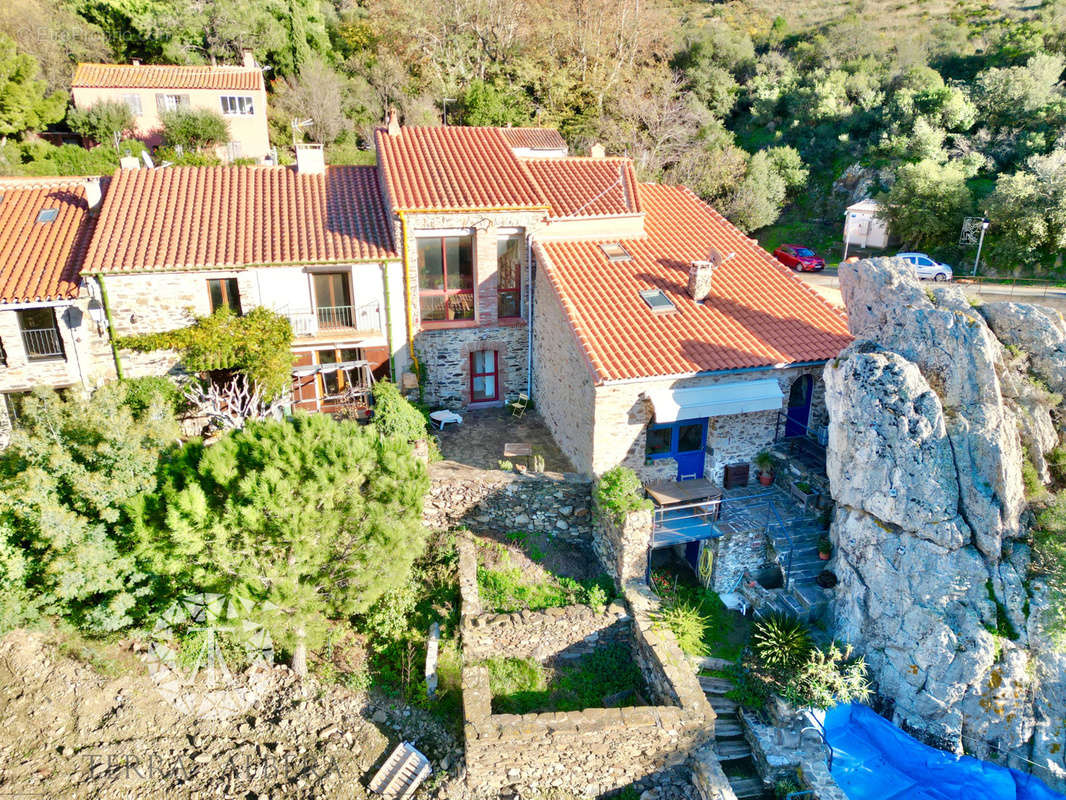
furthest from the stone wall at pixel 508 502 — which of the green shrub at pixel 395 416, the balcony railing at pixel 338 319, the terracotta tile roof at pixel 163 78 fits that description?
the terracotta tile roof at pixel 163 78

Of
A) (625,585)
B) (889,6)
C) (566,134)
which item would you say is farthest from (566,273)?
(889,6)

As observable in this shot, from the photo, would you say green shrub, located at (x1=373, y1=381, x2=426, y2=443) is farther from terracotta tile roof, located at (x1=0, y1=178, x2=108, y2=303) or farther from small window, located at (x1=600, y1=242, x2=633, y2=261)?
terracotta tile roof, located at (x1=0, y1=178, x2=108, y2=303)

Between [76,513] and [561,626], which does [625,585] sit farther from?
[76,513]

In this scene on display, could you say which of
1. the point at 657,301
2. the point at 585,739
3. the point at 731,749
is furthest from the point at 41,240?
the point at 731,749

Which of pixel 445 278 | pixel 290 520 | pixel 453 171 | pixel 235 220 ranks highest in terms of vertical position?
pixel 453 171

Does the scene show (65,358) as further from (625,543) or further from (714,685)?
(714,685)

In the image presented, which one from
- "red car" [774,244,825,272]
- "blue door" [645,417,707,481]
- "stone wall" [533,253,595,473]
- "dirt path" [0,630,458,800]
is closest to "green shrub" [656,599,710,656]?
"blue door" [645,417,707,481]
